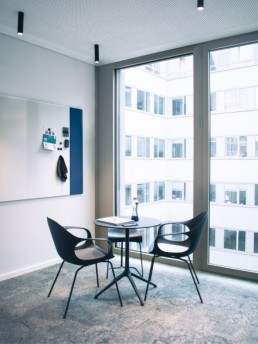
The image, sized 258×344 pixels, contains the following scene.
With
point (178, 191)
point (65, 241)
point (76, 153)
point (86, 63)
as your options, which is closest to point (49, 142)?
point (76, 153)

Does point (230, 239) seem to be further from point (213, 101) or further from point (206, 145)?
point (213, 101)

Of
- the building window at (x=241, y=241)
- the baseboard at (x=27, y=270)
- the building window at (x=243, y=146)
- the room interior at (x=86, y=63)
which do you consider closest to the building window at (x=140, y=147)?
the room interior at (x=86, y=63)

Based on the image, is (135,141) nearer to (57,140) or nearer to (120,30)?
(57,140)

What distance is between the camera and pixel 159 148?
436 centimetres

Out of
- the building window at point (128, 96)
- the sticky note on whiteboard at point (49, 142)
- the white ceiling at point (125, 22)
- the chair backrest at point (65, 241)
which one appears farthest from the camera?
the building window at point (128, 96)

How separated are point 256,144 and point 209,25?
139 centimetres

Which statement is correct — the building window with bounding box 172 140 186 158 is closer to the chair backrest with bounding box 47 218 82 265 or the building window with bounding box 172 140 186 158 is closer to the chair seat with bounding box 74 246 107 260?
the chair seat with bounding box 74 246 107 260

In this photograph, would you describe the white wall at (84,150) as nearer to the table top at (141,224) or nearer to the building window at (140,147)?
the building window at (140,147)

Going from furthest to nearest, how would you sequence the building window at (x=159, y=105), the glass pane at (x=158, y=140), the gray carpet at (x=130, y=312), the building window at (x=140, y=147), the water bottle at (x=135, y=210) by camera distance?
the building window at (x=140, y=147) < the building window at (x=159, y=105) < the glass pane at (x=158, y=140) < the water bottle at (x=135, y=210) < the gray carpet at (x=130, y=312)

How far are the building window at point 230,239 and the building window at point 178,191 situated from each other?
2.32ft

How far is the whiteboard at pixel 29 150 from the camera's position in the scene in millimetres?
3609

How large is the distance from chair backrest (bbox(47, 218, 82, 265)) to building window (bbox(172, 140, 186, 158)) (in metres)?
1.94

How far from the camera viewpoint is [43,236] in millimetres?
4090

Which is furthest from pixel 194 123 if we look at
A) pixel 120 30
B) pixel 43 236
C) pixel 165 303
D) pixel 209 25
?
pixel 43 236
